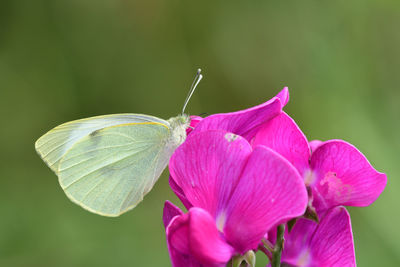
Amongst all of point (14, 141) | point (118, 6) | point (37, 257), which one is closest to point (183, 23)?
point (118, 6)

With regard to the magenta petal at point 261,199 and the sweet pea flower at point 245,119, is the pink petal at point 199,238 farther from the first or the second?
the sweet pea flower at point 245,119

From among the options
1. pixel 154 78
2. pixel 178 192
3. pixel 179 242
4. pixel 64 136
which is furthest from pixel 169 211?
pixel 154 78

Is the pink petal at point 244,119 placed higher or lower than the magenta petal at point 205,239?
higher

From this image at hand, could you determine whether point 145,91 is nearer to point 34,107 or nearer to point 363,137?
point 34,107

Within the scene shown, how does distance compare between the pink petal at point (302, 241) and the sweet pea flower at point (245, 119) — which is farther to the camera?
the pink petal at point (302, 241)

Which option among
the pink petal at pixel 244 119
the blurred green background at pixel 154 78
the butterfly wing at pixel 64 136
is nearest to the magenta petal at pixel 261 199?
the pink petal at pixel 244 119

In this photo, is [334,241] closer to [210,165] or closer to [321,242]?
[321,242]
